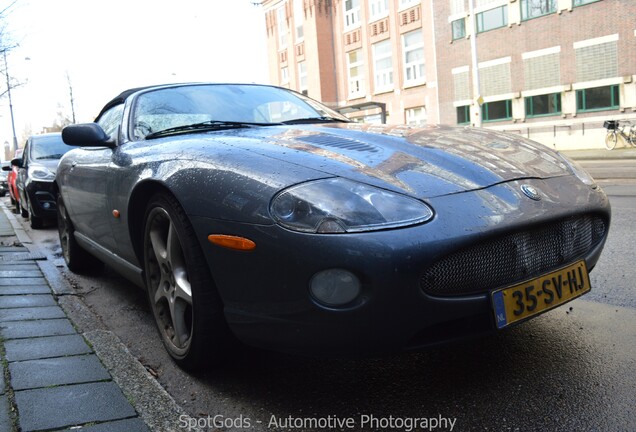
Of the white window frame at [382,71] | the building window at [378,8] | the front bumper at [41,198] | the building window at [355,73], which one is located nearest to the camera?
the front bumper at [41,198]

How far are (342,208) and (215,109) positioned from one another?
5.60 ft

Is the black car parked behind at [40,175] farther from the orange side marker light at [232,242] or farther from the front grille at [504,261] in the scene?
the front grille at [504,261]

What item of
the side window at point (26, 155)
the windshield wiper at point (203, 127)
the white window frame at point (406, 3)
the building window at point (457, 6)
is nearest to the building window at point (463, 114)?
the building window at point (457, 6)

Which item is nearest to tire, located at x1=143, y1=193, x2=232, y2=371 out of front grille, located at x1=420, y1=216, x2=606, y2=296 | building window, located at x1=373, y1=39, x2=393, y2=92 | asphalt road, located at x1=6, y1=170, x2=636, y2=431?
asphalt road, located at x1=6, y1=170, x2=636, y2=431

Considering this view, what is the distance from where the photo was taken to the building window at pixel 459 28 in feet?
86.2

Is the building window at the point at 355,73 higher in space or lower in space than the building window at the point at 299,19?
lower

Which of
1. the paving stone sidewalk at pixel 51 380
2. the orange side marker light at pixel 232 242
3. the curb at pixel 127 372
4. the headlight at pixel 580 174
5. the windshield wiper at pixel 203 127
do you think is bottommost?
the curb at pixel 127 372

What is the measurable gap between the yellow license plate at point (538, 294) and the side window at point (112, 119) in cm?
269

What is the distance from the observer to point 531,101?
23.8 metres

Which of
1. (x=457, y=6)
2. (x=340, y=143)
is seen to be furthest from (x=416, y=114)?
(x=340, y=143)

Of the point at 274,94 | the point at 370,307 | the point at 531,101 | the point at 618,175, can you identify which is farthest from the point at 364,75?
the point at 370,307

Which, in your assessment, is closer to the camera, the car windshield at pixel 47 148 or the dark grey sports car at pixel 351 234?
the dark grey sports car at pixel 351 234

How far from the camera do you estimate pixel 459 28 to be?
2652 cm

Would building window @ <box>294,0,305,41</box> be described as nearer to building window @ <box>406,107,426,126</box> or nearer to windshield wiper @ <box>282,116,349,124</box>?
building window @ <box>406,107,426,126</box>
